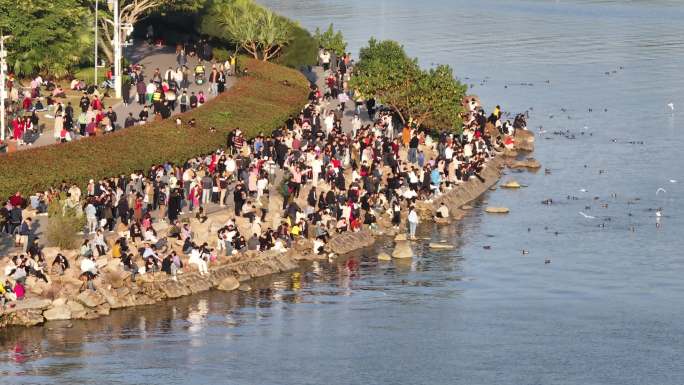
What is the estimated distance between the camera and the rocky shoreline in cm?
6581

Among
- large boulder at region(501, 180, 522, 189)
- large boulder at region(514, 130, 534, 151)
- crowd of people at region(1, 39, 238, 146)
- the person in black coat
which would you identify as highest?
crowd of people at region(1, 39, 238, 146)

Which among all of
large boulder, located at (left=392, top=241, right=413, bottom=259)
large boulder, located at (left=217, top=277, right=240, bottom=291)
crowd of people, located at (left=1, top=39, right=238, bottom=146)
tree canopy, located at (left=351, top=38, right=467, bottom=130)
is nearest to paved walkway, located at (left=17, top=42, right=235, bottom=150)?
crowd of people, located at (left=1, top=39, right=238, bottom=146)

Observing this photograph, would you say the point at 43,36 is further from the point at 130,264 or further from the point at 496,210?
the point at 130,264

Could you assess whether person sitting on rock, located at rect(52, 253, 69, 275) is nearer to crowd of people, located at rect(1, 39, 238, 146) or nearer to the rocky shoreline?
the rocky shoreline

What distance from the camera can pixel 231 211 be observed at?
77.8 meters

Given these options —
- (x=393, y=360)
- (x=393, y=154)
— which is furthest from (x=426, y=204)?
(x=393, y=360)

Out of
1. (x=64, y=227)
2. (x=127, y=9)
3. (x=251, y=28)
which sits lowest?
(x=64, y=227)

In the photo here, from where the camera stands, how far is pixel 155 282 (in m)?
69.4

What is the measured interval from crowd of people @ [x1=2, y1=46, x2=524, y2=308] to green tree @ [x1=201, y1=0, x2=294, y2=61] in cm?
1296

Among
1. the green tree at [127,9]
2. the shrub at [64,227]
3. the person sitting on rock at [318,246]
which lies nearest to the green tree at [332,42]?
the green tree at [127,9]

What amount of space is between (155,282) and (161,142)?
17705 millimetres

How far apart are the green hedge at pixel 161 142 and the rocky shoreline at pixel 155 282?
739 centimetres

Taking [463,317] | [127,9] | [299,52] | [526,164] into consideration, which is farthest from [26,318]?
[299,52]

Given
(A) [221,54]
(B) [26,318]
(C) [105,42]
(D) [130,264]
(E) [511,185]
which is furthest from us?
(A) [221,54]
